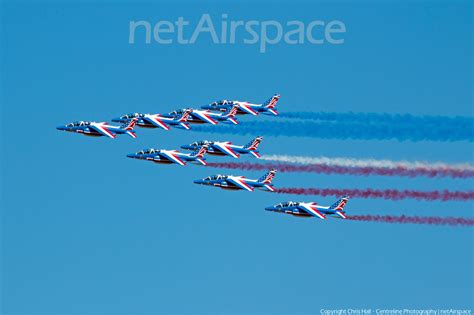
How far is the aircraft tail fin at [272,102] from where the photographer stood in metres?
117

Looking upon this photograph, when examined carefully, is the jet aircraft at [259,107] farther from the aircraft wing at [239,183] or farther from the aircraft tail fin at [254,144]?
the aircraft wing at [239,183]

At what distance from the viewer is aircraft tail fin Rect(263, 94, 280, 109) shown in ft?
385

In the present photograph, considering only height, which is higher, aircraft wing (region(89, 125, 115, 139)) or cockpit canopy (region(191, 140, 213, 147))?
aircraft wing (region(89, 125, 115, 139))

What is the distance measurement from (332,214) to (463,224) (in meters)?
13.0

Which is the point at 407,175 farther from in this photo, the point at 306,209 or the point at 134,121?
the point at 134,121

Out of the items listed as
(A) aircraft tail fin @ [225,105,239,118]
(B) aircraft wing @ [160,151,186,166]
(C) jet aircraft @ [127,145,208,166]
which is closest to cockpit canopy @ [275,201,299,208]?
(C) jet aircraft @ [127,145,208,166]

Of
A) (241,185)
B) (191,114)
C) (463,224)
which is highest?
(191,114)

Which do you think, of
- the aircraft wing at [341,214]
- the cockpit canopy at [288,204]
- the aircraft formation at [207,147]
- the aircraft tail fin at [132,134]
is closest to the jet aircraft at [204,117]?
the aircraft formation at [207,147]

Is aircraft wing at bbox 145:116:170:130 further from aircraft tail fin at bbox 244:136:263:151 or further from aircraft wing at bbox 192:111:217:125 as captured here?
aircraft tail fin at bbox 244:136:263:151

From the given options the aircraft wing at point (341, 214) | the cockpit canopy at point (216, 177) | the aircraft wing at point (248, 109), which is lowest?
the aircraft wing at point (341, 214)

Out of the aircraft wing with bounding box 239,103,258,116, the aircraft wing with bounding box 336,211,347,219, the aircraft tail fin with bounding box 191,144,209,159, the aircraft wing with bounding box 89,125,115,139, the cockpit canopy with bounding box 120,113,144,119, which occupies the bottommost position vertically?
the aircraft wing with bounding box 336,211,347,219

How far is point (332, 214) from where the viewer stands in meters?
107

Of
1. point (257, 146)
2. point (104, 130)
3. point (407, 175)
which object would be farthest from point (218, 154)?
point (407, 175)

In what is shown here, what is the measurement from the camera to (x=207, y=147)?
112 m
